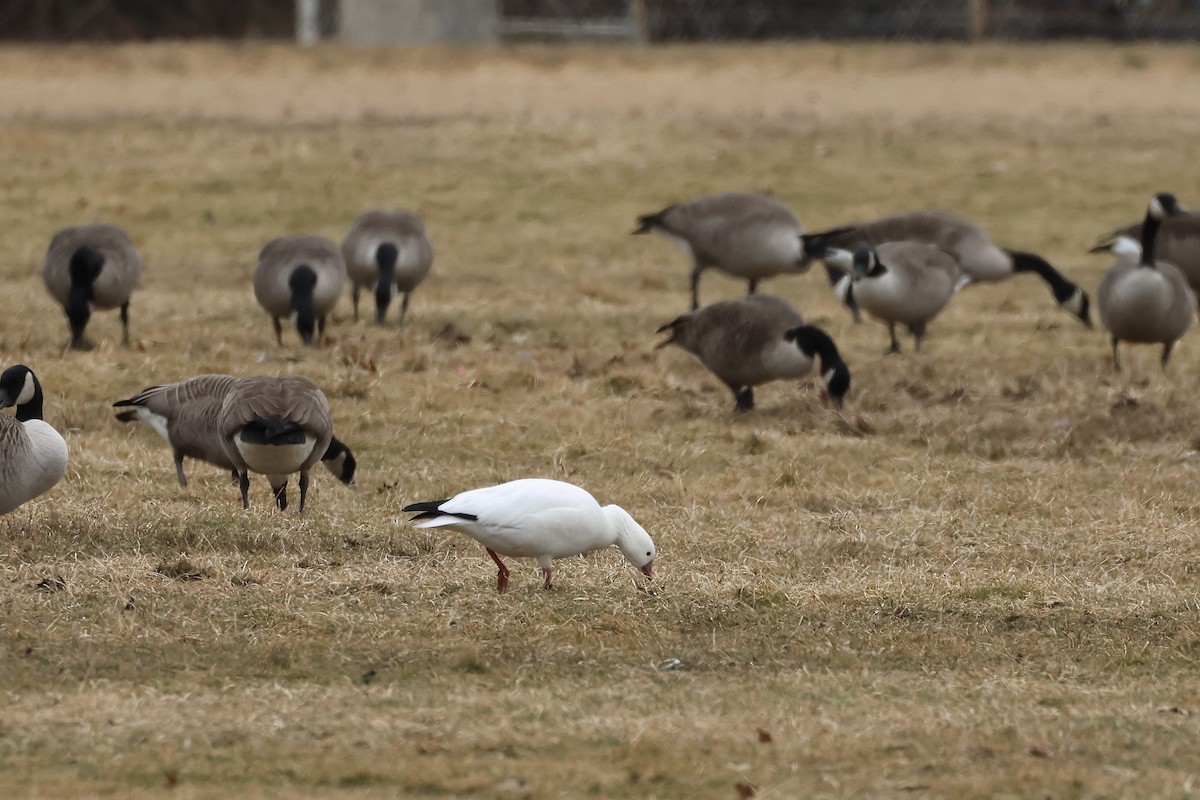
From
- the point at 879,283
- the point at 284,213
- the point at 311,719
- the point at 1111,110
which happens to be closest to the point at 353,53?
the point at 284,213

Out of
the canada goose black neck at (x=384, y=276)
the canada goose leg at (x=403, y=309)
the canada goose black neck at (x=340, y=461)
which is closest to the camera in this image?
the canada goose black neck at (x=340, y=461)

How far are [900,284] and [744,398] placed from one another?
2.12 metres

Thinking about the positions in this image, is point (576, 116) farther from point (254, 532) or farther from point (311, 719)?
point (311, 719)

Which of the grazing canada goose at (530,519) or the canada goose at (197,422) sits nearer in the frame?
the grazing canada goose at (530,519)

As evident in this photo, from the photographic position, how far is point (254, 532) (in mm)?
7988

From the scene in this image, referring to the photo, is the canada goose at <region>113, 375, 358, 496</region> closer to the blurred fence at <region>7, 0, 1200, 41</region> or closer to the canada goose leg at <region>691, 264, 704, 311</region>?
the canada goose leg at <region>691, 264, 704, 311</region>

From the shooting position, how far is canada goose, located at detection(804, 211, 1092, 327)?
47.6 ft

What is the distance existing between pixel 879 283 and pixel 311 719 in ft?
27.1

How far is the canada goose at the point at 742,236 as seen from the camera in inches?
583

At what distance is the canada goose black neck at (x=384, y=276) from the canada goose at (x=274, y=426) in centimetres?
536

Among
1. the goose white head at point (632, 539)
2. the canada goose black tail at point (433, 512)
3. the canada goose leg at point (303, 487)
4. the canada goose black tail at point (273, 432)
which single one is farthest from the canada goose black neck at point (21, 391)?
the goose white head at point (632, 539)

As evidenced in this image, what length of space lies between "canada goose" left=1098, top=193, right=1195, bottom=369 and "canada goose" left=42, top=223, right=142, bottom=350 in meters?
7.41

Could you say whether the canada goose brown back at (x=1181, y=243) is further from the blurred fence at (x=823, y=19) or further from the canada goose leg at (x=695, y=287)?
the blurred fence at (x=823, y=19)

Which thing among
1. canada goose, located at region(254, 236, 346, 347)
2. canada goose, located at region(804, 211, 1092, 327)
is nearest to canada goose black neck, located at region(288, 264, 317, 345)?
canada goose, located at region(254, 236, 346, 347)
